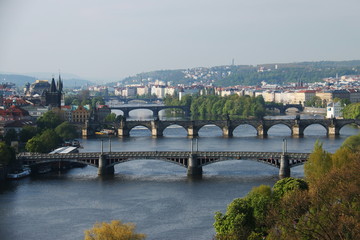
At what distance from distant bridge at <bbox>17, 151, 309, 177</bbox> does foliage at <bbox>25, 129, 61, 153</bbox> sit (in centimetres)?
272

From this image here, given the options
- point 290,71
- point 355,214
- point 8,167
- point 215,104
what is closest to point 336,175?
point 355,214

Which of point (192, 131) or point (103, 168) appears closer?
point (103, 168)

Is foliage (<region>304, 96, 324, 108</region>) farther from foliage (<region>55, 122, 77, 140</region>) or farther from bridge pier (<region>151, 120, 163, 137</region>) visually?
foliage (<region>55, 122, 77, 140</region>)

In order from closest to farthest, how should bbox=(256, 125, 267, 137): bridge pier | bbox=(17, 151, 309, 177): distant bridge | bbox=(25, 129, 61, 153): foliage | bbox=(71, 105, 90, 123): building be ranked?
bbox=(17, 151, 309, 177): distant bridge
bbox=(25, 129, 61, 153): foliage
bbox=(256, 125, 267, 137): bridge pier
bbox=(71, 105, 90, 123): building

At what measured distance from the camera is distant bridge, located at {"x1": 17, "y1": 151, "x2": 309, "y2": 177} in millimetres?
30125

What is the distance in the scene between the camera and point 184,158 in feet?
102

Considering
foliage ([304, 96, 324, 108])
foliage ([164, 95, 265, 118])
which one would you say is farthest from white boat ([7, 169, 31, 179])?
foliage ([304, 96, 324, 108])

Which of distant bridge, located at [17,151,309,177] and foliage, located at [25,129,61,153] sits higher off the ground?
foliage, located at [25,129,61,153]

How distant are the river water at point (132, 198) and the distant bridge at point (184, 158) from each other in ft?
1.47

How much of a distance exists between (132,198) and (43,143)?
11503mm

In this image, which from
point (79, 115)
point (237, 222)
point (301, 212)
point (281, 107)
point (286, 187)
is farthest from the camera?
point (281, 107)

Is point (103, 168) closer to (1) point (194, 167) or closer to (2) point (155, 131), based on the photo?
(1) point (194, 167)

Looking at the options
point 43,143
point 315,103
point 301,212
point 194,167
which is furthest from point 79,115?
point 301,212

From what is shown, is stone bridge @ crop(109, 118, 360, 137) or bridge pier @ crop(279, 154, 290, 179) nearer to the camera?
bridge pier @ crop(279, 154, 290, 179)
